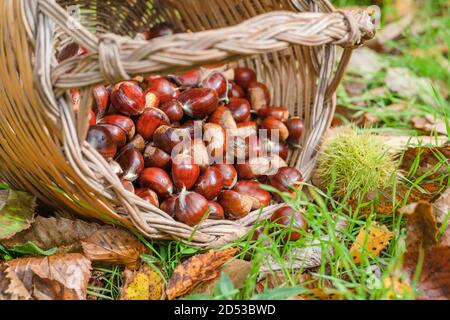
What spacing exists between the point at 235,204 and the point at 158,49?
64 centimetres

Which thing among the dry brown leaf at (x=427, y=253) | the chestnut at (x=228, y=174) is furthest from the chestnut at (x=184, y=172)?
the dry brown leaf at (x=427, y=253)

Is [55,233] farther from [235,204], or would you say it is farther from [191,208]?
[235,204]

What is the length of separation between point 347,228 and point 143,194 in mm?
603

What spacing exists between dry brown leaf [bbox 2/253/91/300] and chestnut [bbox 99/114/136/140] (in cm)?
41

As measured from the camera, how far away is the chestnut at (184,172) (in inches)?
61.7

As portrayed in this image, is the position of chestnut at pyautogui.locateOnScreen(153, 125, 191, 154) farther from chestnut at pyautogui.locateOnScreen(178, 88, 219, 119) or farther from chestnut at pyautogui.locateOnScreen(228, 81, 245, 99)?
chestnut at pyautogui.locateOnScreen(228, 81, 245, 99)

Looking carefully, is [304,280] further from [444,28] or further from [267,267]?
[444,28]

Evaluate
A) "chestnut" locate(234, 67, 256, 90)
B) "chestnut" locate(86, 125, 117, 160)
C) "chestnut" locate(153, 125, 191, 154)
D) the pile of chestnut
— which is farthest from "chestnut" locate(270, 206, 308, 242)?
"chestnut" locate(234, 67, 256, 90)

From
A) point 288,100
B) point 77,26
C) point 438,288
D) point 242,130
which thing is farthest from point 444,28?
point 77,26

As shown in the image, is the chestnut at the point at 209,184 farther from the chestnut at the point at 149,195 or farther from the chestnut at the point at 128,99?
the chestnut at the point at 128,99

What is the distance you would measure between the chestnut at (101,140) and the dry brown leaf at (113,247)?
0.21 meters

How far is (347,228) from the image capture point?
1547 mm

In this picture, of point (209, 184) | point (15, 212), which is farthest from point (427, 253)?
point (15, 212)

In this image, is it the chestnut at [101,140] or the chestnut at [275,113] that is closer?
the chestnut at [101,140]
